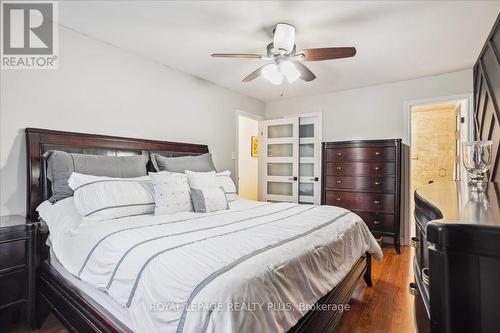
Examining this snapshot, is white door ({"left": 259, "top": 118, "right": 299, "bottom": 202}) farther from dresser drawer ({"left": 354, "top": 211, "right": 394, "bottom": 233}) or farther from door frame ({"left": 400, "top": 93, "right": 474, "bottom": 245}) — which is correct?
door frame ({"left": 400, "top": 93, "right": 474, "bottom": 245})

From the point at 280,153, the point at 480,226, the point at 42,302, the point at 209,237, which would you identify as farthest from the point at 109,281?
the point at 280,153

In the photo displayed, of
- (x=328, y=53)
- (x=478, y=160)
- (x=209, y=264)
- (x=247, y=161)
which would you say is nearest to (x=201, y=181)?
(x=209, y=264)

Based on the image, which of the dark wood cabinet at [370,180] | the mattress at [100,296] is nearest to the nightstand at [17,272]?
the mattress at [100,296]

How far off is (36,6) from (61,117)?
90 cm

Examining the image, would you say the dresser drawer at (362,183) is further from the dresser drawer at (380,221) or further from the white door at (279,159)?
the white door at (279,159)

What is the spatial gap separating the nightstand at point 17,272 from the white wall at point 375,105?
4.12 metres

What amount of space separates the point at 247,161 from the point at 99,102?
11.9 feet

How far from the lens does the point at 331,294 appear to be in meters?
1.57

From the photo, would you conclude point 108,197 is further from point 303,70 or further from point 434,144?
point 434,144

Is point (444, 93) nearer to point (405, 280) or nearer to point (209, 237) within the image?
point (405, 280)

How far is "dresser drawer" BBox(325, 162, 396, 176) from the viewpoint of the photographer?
3.55 metres

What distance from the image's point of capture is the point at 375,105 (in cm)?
409

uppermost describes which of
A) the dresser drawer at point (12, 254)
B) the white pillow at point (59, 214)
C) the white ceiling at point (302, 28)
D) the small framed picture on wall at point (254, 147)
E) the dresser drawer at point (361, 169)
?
the white ceiling at point (302, 28)

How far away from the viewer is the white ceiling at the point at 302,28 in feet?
6.80
